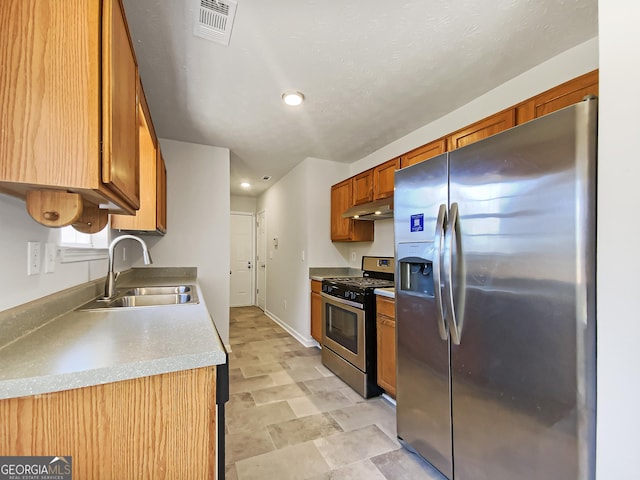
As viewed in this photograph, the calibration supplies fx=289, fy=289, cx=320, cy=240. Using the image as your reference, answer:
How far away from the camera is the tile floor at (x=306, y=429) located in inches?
65.3

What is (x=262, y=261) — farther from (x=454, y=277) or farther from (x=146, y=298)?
(x=454, y=277)

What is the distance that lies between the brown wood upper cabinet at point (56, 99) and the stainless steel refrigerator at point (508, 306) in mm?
1453

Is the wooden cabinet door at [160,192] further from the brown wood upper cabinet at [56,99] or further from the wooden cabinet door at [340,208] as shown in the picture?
the wooden cabinet door at [340,208]

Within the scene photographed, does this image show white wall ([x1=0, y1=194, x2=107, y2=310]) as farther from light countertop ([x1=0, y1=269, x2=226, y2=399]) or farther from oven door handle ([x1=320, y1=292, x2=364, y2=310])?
oven door handle ([x1=320, y1=292, x2=364, y2=310])

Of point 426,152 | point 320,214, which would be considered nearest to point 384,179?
point 426,152

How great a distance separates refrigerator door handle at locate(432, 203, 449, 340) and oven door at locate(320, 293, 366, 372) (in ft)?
3.52

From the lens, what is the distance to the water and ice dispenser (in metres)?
1.68

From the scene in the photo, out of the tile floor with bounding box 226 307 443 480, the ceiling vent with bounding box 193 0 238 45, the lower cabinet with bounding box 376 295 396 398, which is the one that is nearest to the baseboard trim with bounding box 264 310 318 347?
the tile floor with bounding box 226 307 443 480

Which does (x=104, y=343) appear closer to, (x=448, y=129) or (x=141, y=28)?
(x=141, y=28)

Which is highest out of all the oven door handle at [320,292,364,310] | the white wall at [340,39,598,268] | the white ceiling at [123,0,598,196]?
the white ceiling at [123,0,598,196]

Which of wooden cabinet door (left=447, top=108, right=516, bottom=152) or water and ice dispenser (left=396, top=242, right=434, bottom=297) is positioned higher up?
wooden cabinet door (left=447, top=108, right=516, bottom=152)

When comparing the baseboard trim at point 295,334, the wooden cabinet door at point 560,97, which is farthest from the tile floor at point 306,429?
the wooden cabinet door at point 560,97

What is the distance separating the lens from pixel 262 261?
6.13 meters

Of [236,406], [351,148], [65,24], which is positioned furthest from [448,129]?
[236,406]
